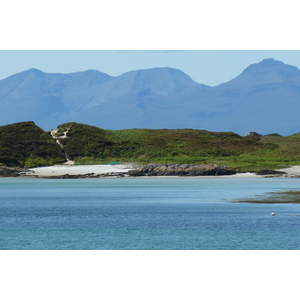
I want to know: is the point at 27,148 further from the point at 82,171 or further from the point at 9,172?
the point at 82,171

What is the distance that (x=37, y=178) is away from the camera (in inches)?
4008

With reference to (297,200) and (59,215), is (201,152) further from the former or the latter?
(59,215)

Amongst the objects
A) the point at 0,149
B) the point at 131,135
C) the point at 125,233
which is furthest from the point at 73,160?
the point at 125,233

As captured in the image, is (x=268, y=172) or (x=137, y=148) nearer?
(x=268, y=172)

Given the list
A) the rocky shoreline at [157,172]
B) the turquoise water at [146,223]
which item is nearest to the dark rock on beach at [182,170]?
the rocky shoreline at [157,172]

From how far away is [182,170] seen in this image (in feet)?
339

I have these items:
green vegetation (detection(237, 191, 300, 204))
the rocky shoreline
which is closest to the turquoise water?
green vegetation (detection(237, 191, 300, 204))

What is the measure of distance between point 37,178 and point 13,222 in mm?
59676

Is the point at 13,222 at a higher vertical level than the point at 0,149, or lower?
lower

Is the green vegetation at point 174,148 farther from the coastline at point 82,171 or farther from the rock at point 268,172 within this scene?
the coastline at point 82,171

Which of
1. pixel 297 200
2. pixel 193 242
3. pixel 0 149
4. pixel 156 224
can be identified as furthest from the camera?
pixel 0 149

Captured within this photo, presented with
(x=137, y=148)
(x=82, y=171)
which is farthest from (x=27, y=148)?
(x=137, y=148)

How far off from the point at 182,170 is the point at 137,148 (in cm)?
2371

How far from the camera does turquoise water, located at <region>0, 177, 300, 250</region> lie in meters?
33.6
